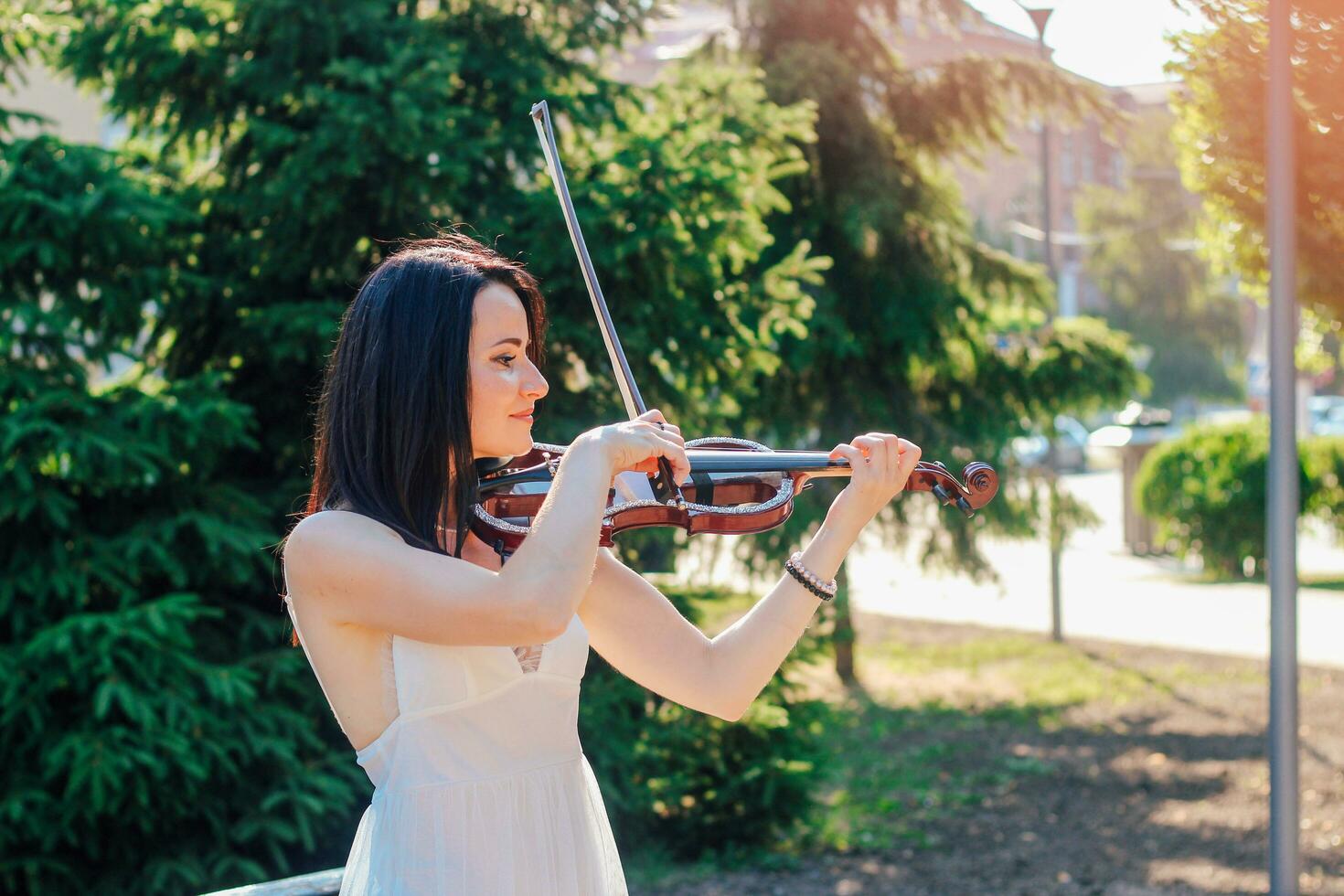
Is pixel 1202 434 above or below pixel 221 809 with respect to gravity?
above

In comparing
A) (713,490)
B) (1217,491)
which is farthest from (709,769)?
(1217,491)

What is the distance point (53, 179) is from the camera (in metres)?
4.48

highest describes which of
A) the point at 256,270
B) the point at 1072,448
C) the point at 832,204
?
the point at 832,204

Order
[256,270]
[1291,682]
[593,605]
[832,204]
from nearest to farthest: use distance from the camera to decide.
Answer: [593,605], [1291,682], [256,270], [832,204]

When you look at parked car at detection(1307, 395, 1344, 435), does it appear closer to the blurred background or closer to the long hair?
the blurred background

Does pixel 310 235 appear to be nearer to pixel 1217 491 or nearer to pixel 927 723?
pixel 927 723

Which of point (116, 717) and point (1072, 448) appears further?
point (1072, 448)

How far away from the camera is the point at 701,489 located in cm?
227

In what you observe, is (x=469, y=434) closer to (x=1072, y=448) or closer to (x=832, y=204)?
(x=832, y=204)

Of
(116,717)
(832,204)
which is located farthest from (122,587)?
(832,204)

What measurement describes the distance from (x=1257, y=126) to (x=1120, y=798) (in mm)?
3496

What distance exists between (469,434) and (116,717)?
2772 mm

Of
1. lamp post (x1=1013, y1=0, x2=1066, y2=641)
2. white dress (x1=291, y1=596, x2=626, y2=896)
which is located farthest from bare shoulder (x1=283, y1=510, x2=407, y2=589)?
lamp post (x1=1013, y1=0, x2=1066, y2=641)

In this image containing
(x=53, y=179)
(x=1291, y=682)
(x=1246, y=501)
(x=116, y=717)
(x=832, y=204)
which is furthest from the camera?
(x=1246, y=501)
